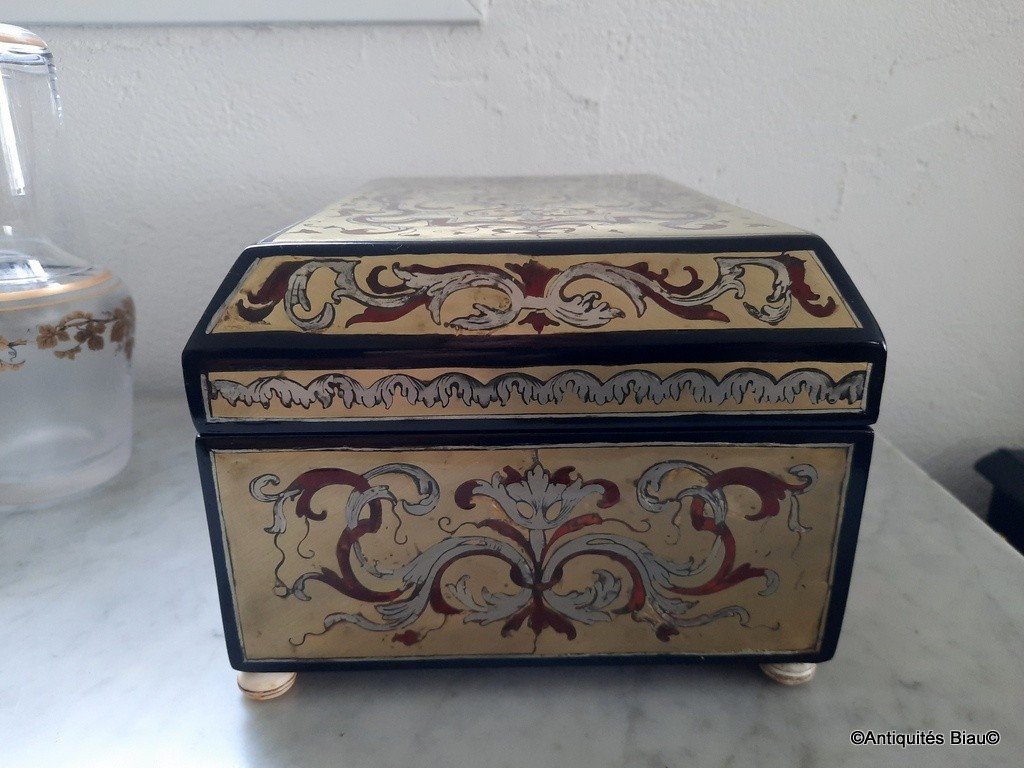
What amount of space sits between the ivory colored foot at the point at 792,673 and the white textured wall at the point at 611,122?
644 mm

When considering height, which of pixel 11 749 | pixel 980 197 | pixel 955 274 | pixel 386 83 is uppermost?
pixel 386 83

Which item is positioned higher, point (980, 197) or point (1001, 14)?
point (1001, 14)

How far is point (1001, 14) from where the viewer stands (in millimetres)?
844

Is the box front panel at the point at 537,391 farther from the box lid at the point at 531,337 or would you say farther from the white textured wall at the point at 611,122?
the white textured wall at the point at 611,122

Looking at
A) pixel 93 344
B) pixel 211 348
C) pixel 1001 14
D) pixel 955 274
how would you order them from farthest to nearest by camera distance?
pixel 955 274 < pixel 1001 14 < pixel 93 344 < pixel 211 348

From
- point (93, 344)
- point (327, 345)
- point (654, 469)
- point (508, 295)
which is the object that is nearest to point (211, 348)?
point (327, 345)

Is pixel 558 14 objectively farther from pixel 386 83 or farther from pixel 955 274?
pixel 955 274

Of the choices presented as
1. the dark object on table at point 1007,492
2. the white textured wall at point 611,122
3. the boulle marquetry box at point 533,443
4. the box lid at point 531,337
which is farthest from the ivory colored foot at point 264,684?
the dark object on table at point 1007,492

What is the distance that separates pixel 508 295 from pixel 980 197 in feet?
2.69

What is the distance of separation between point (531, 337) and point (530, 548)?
0.47 ft

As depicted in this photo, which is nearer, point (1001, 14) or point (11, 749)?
point (11, 749)

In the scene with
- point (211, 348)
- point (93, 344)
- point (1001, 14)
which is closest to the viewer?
point (211, 348)

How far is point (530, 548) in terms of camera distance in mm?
448

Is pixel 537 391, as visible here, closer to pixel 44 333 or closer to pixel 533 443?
pixel 533 443
